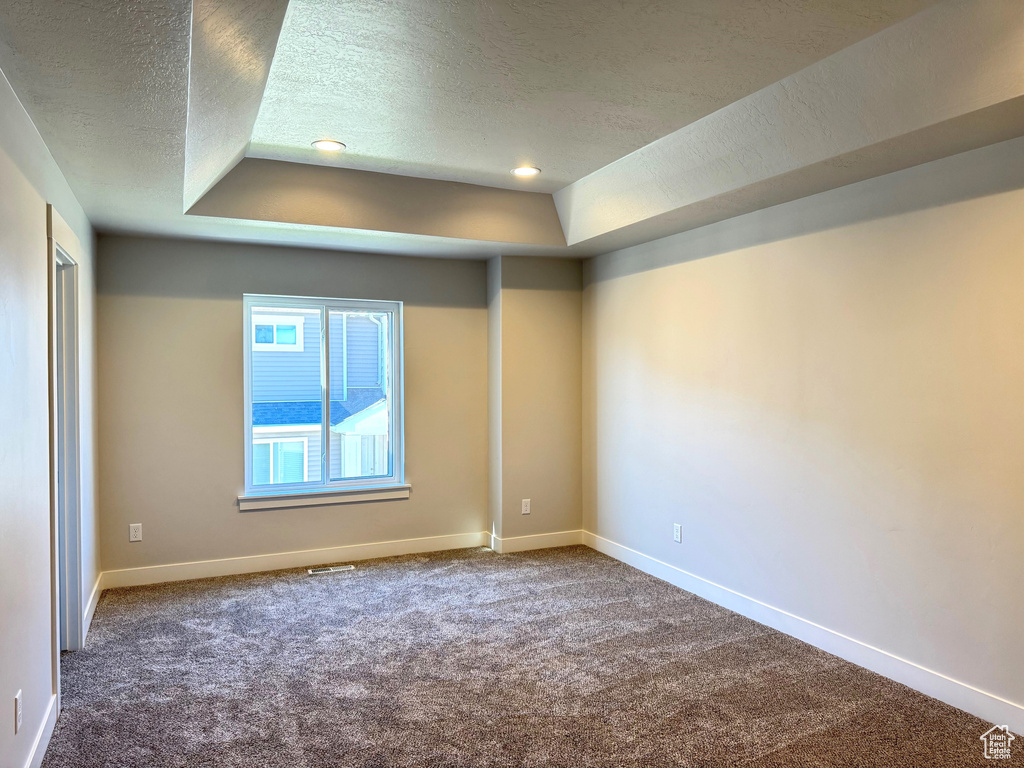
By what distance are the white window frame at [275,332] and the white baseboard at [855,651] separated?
109 inches

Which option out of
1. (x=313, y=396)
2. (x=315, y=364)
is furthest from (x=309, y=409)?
(x=315, y=364)

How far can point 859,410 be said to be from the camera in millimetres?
3205

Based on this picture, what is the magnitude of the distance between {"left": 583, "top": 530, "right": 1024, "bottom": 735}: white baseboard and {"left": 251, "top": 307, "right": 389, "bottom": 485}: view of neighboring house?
2.14m

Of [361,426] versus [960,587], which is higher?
[361,426]

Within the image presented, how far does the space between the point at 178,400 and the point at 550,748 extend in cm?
329

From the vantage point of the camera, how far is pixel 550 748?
250 centimetres

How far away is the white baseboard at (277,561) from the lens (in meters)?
4.43

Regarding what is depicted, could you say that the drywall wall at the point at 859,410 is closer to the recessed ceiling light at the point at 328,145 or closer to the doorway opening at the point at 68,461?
the recessed ceiling light at the point at 328,145

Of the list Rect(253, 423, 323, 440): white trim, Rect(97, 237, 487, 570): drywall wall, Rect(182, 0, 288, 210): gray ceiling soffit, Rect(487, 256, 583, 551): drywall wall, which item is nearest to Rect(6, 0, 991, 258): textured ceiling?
Rect(182, 0, 288, 210): gray ceiling soffit

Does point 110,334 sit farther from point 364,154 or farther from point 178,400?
point 364,154

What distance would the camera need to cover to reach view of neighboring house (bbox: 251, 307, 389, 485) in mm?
4848

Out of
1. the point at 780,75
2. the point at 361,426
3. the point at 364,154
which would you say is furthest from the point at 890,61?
the point at 361,426

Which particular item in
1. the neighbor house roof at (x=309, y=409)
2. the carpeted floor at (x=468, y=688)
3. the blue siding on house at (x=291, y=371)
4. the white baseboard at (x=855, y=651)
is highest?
the blue siding on house at (x=291, y=371)

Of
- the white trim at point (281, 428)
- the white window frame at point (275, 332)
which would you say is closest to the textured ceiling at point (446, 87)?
the white window frame at point (275, 332)
